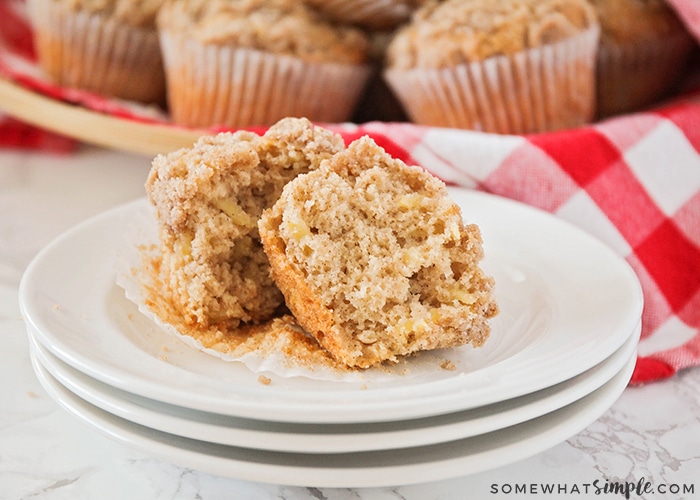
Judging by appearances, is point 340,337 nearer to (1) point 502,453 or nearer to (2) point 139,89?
(1) point 502,453

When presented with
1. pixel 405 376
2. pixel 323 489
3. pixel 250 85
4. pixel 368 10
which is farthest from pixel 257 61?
pixel 323 489

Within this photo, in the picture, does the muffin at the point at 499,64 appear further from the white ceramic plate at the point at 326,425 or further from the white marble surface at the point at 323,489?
the white ceramic plate at the point at 326,425

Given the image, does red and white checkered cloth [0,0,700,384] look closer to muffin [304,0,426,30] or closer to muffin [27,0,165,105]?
muffin [304,0,426,30]

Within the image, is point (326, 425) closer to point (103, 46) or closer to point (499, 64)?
point (499, 64)

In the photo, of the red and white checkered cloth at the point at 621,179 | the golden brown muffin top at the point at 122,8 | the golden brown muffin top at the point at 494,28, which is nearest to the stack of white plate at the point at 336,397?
the red and white checkered cloth at the point at 621,179

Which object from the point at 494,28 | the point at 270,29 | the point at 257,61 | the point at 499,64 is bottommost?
the point at 257,61

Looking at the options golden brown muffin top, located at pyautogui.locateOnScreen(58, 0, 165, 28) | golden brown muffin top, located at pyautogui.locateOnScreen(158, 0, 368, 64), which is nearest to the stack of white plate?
golden brown muffin top, located at pyautogui.locateOnScreen(158, 0, 368, 64)
